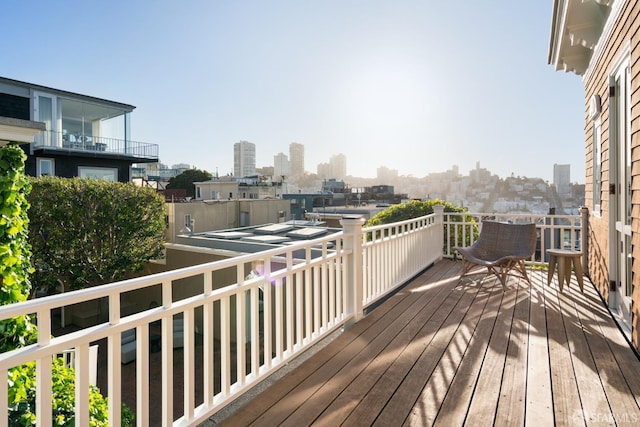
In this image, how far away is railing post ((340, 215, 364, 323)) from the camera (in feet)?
10.9

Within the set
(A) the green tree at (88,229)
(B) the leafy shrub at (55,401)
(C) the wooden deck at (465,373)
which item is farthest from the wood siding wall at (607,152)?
(A) the green tree at (88,229)

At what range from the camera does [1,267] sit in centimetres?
228

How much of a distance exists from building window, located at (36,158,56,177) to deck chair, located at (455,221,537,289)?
16.8 meters

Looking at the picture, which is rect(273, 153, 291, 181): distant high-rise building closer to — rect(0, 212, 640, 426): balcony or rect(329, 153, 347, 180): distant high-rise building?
rect(329, 153, 347, 180): distant high-rise building

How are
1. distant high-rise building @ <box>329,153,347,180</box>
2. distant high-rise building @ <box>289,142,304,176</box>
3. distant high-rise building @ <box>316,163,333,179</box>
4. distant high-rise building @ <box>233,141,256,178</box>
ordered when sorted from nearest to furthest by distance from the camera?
distant high-rise building @ <box>316,163,333,179</box> → distant high-rise building @ <box>329,153,347,180</box> → distant high-rise building @ <box>233,141,256,178</box> → distant high-rise building @ <box>289,142,304,176</box>

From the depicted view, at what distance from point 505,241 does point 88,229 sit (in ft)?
38.4

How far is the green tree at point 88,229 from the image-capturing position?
1098 centimetres

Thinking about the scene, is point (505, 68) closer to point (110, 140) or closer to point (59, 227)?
point (59, 227)

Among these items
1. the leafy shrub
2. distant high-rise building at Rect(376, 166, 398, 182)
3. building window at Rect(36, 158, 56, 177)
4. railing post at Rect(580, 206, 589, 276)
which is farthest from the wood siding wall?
distant high-rise building at Rect(376, 166, 398, 182)

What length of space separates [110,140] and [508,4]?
1681 cm

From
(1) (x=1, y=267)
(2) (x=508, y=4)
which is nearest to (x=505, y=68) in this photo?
(2) (x=508, y=4)

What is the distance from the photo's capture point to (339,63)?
10.5 m

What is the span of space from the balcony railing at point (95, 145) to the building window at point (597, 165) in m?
17.7

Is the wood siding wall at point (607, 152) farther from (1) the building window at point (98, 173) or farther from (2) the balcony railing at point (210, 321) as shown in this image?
(1) the building window at point (98, 173)
